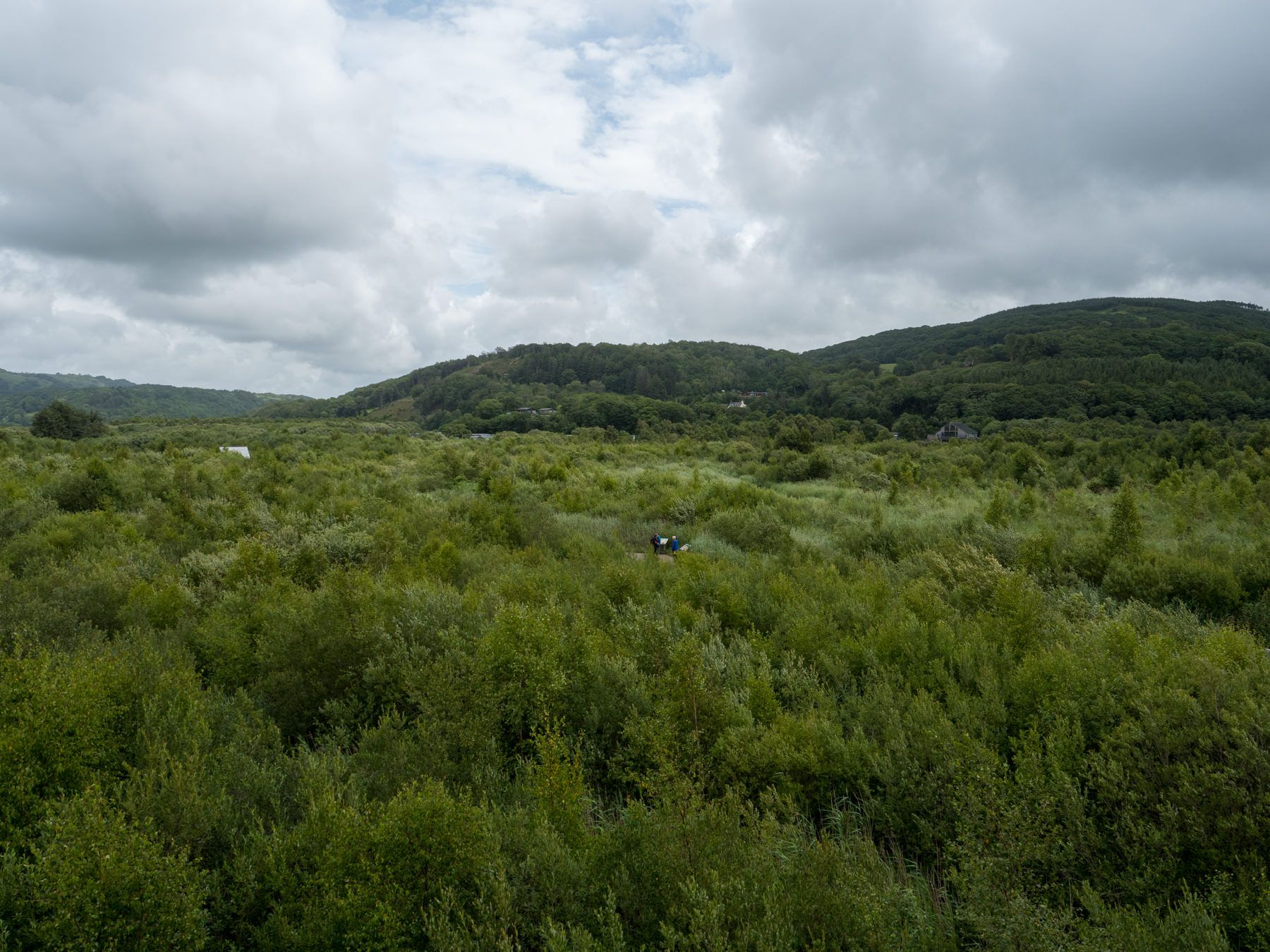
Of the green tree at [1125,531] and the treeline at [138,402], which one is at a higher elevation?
the treeline at [138,402]

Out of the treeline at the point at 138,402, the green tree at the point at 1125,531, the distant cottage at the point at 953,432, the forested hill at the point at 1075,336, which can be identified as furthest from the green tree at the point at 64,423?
the forested hill at the point at 1075,336

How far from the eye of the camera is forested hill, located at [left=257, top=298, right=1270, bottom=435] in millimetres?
57938

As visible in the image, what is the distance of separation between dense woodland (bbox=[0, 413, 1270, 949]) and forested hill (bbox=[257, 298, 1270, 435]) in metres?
46.6

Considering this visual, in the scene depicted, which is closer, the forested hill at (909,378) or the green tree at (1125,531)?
the green tree at (1125,531)

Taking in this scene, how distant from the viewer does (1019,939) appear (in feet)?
9.00

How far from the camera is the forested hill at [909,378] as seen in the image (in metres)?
57.9

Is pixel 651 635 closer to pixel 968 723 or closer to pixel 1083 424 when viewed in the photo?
pixel 968 723

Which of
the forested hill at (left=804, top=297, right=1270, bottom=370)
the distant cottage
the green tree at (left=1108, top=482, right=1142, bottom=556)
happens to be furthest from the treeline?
the forested hill at (left=804, top=297, right=1270, bottom=370)

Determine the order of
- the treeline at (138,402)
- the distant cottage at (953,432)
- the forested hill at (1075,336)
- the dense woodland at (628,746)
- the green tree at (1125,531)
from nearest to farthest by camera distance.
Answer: the dense woodland at (628,746), the green tree at (1125,531), the distant cottage at (953,432), the forested hill at (1075,336), the treeline at (138,402)

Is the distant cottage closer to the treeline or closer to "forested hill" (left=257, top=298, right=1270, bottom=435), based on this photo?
"forested hill" (left=257, top=298, right=1270, bottom=435)

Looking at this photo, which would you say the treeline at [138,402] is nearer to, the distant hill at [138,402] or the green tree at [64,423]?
the distant hill at [138,402]

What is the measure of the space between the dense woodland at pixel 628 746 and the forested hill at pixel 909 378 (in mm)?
46600

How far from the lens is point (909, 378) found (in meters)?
81.9

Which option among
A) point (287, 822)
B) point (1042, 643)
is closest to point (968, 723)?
point (1042, 643)
